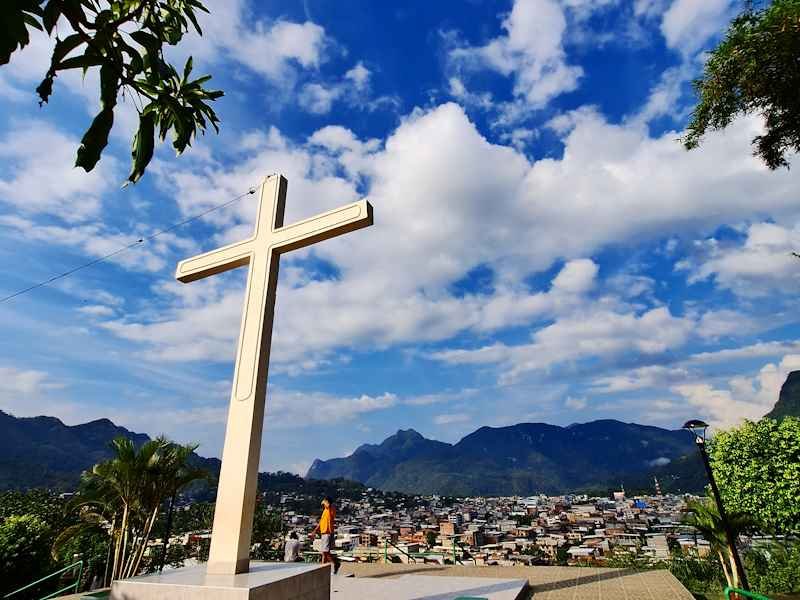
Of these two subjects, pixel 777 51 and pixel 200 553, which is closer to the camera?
pixel 777 51

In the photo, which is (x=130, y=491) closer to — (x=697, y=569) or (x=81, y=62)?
(x=81, y=62)

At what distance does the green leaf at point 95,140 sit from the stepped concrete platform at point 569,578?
7993 mm

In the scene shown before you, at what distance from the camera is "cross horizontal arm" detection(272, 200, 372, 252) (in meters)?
6.35

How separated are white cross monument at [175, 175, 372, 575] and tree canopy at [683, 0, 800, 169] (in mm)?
7856

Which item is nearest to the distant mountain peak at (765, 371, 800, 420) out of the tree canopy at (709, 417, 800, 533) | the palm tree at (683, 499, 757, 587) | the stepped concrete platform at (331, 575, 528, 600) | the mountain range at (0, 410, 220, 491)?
the tree canopy at (709, 417, 800, 533)

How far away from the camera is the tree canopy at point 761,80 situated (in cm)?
812

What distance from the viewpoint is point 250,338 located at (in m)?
6.30

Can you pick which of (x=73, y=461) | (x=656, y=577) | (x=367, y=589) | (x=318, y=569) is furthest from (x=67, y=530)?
(x=73, y=461)

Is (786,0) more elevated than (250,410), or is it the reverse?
(786,0)

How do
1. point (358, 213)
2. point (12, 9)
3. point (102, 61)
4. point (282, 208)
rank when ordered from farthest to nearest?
point (282, 208)
point (358, 213)
point (102, 61)
point (12, 9)

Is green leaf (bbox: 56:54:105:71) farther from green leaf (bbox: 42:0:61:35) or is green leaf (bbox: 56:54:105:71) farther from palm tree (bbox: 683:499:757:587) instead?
palm tree (bbox: 683:499:757:587)

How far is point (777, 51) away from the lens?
838 cm

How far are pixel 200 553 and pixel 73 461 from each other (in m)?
88.4

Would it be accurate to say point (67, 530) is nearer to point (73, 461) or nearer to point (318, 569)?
point (318, 569)
